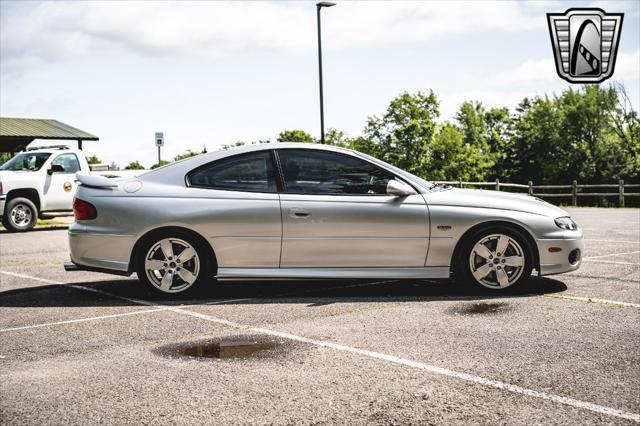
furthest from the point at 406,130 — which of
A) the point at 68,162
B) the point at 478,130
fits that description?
the point at 68,162

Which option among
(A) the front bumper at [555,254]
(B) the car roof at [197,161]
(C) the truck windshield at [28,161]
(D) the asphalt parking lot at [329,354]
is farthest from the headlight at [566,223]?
(C) the truck windshield at [28,161]

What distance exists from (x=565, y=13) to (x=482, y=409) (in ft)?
53.9

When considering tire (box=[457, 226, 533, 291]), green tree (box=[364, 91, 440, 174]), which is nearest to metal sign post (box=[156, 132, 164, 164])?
tire (box=[457, 226, 533, 291])

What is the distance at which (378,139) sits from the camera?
71.4 metres

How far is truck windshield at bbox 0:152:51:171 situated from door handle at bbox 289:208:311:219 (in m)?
13.3

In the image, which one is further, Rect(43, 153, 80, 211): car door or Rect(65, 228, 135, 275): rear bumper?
Rect(43, 153, 80, 211): car door

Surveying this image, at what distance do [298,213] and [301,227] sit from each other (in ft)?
0.45

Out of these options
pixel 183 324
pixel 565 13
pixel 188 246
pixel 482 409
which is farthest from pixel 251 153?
pixel 565 13

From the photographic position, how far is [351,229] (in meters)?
7.07

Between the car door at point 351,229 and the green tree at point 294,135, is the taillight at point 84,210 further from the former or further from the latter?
the green tree at point 294,135

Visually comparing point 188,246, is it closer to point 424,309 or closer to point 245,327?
point 245,327

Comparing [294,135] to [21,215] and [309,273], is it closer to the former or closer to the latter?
[21,215]

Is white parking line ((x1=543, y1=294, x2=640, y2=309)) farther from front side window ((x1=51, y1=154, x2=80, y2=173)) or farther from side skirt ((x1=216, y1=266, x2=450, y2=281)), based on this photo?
front side window ((x1=51, y1=154, x2=80, y2=173))

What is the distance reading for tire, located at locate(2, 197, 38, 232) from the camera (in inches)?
693
